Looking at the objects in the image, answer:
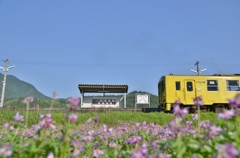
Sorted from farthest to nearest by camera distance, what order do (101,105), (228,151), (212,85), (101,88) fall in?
1. (101,105)
2. (101,88)
3. (212,85)
4. (228,151)

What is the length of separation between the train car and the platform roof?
6.81 m

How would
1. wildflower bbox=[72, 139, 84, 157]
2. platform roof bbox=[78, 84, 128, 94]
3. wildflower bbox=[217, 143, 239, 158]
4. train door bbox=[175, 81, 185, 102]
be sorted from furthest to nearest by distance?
platform roof bbox=[78, 84, 128, 94], train door bbox=[175, 81, 185, 102], wildflower bbox=[72, 139, 84, 157], wildflower bbox=[217, 143, 239, 158]

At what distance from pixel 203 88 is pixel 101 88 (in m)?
10.7

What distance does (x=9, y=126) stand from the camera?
182cm

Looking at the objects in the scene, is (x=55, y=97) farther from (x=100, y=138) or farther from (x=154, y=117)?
(x=154, y=117)

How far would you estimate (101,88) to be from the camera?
22844 mm

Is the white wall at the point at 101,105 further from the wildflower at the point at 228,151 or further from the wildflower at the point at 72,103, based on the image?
the wildflower at the point at 228,151

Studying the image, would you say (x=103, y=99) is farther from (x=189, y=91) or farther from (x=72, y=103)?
(x=72, y=103)

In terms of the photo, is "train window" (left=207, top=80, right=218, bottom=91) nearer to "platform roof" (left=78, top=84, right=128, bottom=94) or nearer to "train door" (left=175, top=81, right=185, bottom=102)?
"train door" (left=175, top=81, right=185, bottom=102)

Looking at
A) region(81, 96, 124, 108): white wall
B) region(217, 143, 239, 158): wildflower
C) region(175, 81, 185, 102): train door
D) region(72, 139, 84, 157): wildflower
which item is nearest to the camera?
region(217, 143, 239, 158): wildflower

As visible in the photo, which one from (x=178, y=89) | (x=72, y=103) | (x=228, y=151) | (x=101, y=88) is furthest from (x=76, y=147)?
(x=101, y=88)

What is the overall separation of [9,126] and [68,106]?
31.1 inches

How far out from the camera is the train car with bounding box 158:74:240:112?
51.1 feet

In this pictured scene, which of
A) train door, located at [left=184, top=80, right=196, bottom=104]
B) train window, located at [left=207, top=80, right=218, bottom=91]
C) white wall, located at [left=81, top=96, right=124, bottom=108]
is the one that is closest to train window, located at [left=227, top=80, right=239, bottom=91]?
train window, located at [left=207, top=80, right=218, bottom=91]
